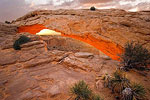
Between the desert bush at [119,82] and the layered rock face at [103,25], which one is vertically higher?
the layered rock face at [103,25]

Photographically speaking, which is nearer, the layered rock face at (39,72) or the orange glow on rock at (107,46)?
the layered rock face at (39,72)

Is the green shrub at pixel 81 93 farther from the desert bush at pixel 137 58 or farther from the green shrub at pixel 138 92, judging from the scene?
the desert bush at pixel 137 58

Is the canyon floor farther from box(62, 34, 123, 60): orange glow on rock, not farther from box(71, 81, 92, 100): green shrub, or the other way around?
box(62, 34, 123, 60): orange glow on rock

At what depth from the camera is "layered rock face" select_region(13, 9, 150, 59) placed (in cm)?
863

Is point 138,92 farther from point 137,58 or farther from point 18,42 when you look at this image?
point 18,42

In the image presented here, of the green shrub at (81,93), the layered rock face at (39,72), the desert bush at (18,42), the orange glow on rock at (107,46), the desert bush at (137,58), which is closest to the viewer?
the green shrub at (81,93)

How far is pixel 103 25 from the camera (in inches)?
369

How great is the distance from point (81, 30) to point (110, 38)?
3.73 metres

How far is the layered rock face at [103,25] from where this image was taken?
8633 millimetres

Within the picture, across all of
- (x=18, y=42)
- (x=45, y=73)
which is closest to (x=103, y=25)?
(x=45, y=73)

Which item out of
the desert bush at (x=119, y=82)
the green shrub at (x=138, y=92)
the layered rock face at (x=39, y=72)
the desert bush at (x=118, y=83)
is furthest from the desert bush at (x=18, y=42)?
the green shrub at (x=138, y=92)

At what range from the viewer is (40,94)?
3328mm

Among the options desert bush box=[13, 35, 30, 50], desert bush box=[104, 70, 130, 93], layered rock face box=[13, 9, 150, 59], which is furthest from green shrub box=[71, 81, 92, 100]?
layered rock face box=[13, 9, 150, 59]

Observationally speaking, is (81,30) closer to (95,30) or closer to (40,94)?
(95,30)
